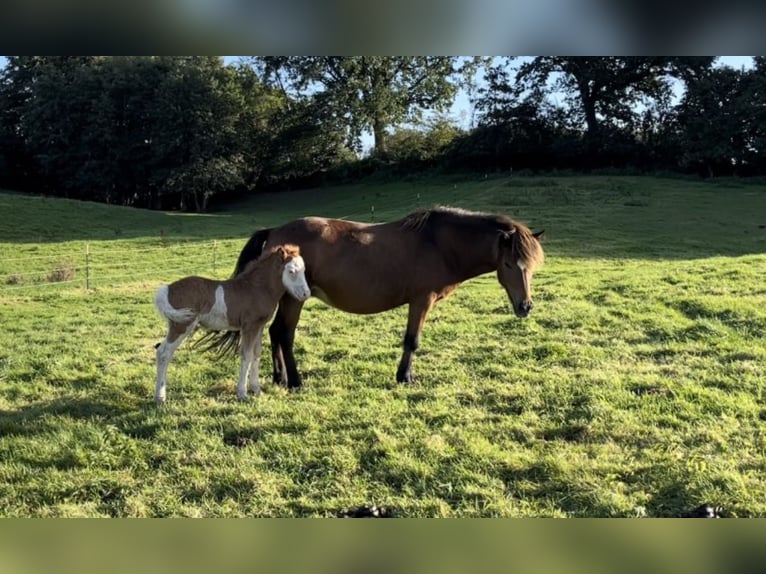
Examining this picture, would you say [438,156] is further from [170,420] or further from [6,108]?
[170,420]

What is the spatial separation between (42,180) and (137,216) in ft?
63.1

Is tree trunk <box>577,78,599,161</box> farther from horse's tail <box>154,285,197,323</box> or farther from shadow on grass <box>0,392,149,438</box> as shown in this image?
shadow on grass <box>0,392,149,438</box>

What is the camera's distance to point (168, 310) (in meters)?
5.63

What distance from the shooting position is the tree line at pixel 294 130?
1462 inches

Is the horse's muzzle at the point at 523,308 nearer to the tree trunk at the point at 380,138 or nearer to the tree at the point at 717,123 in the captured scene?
the tree at the point at 717,123

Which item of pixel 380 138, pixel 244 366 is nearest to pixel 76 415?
pixel 244 366

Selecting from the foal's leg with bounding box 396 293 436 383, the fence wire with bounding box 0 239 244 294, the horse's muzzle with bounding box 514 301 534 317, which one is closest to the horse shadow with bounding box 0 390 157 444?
the foal's leg with bounding box 396 293 436 383

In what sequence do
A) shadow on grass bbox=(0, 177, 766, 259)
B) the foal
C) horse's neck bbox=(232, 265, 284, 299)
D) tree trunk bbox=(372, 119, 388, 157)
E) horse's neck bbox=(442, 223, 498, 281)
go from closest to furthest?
the foal → horse's neck bbox=(232, 265, 284, 299) → horse's neck bbox=(442, 223, 498, 281) → shadow on grass bbox=(0, 177, 766, 259) → tree trunk bbox=(372, 119, 388, 157)

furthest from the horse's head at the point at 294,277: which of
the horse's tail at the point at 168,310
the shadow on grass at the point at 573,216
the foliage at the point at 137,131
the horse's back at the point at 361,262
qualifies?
the foliage at the point at 137,131

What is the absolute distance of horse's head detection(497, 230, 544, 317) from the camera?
625 centimetres

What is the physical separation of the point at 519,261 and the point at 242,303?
286cm

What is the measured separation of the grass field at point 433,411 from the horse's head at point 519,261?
2.64 ft

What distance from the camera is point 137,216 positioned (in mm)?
30859
